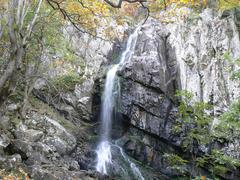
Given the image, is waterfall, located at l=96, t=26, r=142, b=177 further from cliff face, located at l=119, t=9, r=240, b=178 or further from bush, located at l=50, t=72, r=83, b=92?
bush, located at l=50, t=72, r=83, b=92

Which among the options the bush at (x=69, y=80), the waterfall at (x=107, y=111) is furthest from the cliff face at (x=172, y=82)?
the bush at (x=69, y=80)

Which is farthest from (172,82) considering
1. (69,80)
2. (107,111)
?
(69,80)

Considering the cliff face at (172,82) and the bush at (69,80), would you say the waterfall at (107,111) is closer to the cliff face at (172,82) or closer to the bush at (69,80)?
the cliff face at (172,82)

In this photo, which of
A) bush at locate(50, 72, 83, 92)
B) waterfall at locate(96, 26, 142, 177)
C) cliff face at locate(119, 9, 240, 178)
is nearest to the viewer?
waterfall at locate(96, 26, 142, 177)

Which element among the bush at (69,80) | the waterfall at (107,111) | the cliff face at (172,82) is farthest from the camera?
the bush at (69,80)

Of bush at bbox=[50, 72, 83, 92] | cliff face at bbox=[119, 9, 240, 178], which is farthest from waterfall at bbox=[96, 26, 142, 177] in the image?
bush at bbox=[50, 72, 83, 92]

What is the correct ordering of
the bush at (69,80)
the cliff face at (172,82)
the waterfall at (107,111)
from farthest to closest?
the bush at (69,80) → the cliff face at (172,82) → the waterfall at (107,111)

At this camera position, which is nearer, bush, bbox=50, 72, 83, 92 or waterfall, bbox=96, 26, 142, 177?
waterfall, bbox=96, 26, 142, 177

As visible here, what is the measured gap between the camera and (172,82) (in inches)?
607

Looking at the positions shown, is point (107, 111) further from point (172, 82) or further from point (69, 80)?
point (172, 82)

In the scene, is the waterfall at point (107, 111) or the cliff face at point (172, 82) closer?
the waterfall at point (107, 111)

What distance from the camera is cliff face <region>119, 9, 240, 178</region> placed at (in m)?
14.5

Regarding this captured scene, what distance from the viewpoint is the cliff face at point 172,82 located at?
1453 cm

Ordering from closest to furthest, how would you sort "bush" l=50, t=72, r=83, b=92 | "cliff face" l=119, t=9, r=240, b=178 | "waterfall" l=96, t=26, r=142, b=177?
"waterfall" l=96, t=26, r=142, b=177 → "cliff face" l=119, t=9, r=240, b=178 → "bush" l=50, t=72, r=83, b=92
